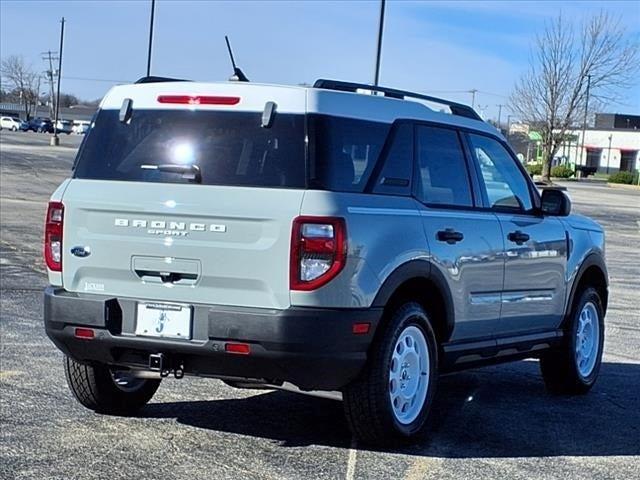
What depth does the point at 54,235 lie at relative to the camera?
19.2 ft

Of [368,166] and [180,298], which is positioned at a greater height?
[368,166]

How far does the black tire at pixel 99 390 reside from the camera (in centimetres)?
623

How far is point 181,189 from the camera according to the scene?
5508mm

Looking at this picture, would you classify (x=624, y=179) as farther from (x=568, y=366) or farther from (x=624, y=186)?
(x=568, y=366)

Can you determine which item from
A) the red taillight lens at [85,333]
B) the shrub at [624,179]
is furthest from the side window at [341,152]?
the shrub at [624,179]

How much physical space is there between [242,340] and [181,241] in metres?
0.60

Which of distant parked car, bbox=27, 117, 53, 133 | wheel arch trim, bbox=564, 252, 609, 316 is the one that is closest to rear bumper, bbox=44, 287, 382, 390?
wheel arch trim, bbox=564, 252, 609, 316

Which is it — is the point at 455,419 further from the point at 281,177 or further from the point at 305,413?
the point at 281,177

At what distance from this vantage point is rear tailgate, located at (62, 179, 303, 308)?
5297 mm

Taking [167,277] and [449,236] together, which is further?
[449,236]

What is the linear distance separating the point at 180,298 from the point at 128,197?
0.62m

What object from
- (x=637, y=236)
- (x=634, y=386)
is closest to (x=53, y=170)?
(x=637, y=236)

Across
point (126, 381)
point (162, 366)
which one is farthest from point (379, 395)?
point (126, 381)

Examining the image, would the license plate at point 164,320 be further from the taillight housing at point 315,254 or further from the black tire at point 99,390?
the black tire at point 99,390
